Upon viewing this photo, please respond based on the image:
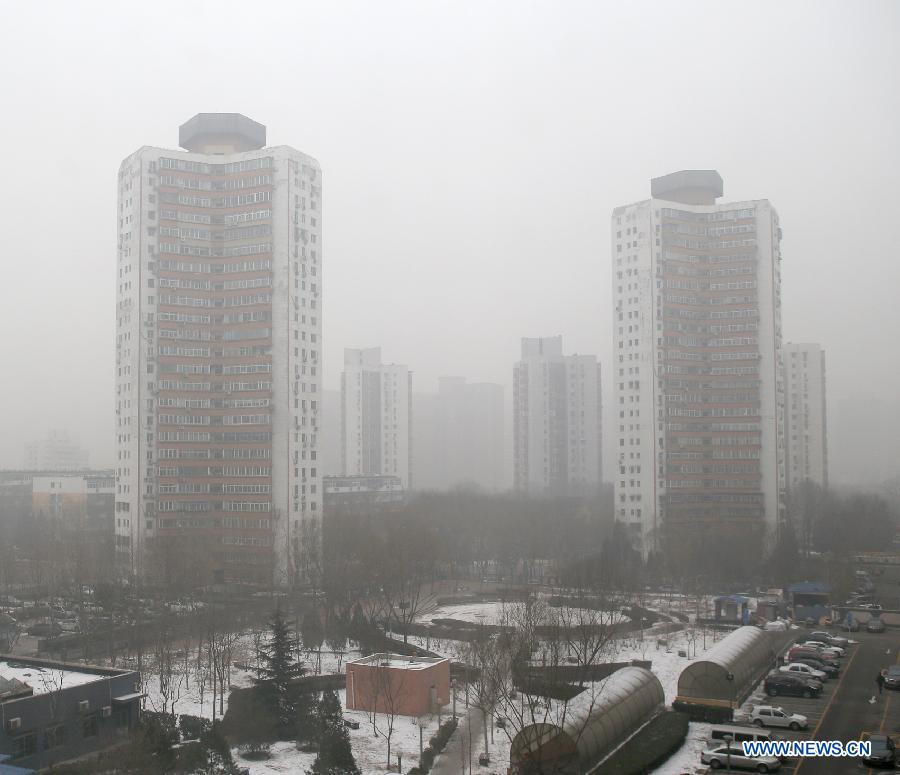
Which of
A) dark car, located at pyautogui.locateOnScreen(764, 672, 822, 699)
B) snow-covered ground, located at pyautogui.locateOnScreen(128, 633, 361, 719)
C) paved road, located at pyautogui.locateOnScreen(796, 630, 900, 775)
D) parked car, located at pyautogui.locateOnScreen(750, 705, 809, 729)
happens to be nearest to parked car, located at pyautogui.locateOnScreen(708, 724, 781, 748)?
paved road, located at pyautogui.locateOnScreen(796, 630, 900, 775)

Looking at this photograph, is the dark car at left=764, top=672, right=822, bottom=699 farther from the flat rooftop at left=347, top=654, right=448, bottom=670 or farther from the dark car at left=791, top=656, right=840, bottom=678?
the flat rooftop at left=347, top=654, right=448, bottom=670

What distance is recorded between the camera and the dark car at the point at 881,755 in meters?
10.8

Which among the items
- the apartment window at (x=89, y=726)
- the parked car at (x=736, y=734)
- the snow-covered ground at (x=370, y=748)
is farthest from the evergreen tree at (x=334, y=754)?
the parked car at (x=736, y=734)

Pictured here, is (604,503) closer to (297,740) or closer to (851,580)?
(851,580)

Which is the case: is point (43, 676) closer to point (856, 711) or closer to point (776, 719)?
point (776, 719)

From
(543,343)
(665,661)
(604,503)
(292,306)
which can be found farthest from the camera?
(543,343)

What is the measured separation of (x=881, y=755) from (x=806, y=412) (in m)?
44.3

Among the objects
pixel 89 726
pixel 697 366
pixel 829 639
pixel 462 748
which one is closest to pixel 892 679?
pixel 829 639

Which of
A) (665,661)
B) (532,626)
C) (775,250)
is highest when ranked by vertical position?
(775,250)

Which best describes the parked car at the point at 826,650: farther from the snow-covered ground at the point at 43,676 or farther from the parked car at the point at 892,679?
the snow-covered ground at the point at 43,676

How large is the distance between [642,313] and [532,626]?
2699cm

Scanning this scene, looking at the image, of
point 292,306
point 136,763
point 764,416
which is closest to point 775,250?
point 764,416

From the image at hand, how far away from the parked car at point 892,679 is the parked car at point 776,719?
2.87 metres

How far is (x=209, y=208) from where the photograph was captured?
113 feet
